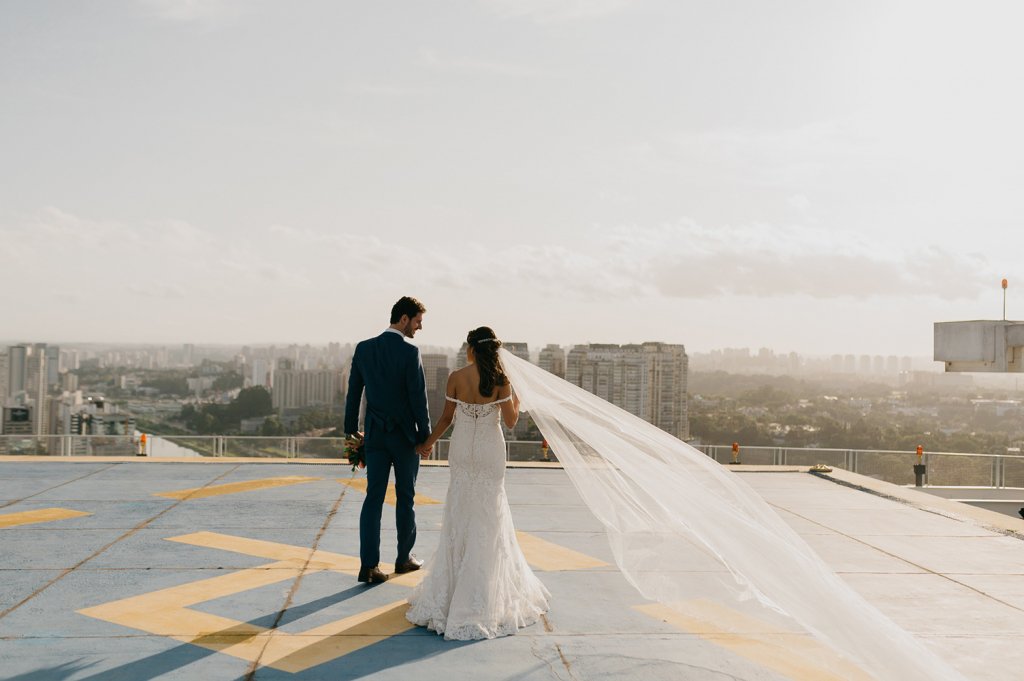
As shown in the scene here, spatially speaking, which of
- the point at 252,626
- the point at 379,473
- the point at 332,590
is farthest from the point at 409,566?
the point at 252,626

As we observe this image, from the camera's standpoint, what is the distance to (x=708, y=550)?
4.91m

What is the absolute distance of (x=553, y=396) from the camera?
18.4 ft

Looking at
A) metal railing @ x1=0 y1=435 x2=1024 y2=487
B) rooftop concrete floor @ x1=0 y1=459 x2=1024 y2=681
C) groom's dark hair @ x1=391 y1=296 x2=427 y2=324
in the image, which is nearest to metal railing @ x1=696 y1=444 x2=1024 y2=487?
metal railing @ x1=0 y1=435 x2=1024 y2=487

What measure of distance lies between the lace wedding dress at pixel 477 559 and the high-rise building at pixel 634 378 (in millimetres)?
37208

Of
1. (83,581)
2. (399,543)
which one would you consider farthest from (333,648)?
(83,581)

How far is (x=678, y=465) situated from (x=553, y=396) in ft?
3.72

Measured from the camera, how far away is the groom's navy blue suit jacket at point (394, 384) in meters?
5.75

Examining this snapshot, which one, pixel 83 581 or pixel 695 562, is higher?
pixel 695 562

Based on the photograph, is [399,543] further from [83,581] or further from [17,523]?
[17,523]

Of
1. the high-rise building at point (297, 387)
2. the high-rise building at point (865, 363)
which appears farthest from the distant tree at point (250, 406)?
the high-rise building at point (865, 363)

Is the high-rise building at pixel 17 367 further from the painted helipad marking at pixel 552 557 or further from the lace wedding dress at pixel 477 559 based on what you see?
the lace wedding dress at pixel 477 559

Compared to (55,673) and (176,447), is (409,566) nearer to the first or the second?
(55,673)

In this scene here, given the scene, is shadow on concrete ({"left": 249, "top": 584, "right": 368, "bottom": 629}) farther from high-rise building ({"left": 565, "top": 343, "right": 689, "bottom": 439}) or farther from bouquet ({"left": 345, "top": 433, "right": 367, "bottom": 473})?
high-rise building ({"left": 565, "top": 343, "right": 689, "bottom": 439})

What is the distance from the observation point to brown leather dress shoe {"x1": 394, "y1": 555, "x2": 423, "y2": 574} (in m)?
6.19
